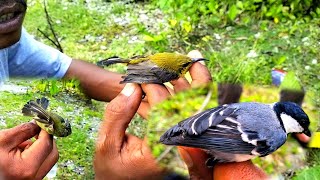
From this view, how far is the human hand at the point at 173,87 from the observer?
2.08 meters

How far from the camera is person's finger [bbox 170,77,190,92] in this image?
2.23m

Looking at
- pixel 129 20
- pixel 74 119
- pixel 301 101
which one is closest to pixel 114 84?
pixel 74 119

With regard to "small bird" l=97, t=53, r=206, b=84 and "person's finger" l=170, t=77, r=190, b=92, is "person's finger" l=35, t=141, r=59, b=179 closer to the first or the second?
"small bird" l=97, t=53, r=206, b=84

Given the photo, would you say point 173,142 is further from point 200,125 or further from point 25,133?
point 25,133

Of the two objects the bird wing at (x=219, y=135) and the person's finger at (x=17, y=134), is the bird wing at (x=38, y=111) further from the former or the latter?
the bird wing at (x=219, y=135)

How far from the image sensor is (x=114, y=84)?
291 cm

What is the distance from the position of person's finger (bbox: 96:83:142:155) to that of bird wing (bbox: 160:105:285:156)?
0.52ft

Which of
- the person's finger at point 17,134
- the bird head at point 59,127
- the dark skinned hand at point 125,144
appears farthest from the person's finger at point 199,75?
the person's finger at point 17,134

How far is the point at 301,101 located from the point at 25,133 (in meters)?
1.01

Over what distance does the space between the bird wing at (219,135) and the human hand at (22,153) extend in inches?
20.9

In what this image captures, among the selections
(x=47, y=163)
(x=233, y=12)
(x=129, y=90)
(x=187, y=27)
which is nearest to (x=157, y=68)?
(x=129, y=90)

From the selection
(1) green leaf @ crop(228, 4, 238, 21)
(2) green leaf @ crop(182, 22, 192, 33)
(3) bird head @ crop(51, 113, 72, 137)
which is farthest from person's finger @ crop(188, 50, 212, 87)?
(1) green leaf @ crop(228, 4, 238, 21)

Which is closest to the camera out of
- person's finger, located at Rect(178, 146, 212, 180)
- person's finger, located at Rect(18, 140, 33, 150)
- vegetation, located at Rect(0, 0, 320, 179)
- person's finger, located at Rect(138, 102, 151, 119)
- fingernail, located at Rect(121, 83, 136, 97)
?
person's finger, located at Rect(178, 146, 212, 180)

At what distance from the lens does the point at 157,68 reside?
7.58 feet
